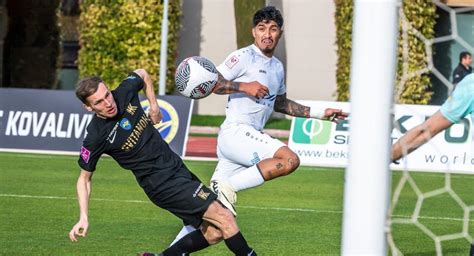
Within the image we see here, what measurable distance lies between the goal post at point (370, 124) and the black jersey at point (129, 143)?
3.55 m

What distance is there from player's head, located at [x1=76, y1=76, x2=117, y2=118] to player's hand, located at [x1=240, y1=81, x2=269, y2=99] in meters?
1.06

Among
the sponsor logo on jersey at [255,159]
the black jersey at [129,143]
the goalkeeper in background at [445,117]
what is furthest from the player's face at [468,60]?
the sponsor logo on jersey at [255,159]

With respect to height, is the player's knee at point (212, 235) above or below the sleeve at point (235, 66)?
below

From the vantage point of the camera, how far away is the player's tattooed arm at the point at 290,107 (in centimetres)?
905

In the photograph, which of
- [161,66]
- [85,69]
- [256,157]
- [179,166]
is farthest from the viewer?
[85,69]

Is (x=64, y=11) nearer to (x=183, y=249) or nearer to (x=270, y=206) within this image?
(x=270, y=206)

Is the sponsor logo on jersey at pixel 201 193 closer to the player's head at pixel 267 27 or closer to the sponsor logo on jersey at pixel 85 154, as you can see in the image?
the sponsor logo on jersey at pixel 85 154

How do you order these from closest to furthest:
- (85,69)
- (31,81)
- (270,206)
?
(270,206) → (85,69) → (31,81)

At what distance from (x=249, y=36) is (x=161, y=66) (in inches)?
97.9

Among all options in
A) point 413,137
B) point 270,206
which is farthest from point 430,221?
point 413,137

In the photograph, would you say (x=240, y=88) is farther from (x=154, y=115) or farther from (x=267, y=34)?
(x=154, y=115)

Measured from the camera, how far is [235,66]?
8906 millimetres

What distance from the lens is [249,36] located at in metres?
29.0

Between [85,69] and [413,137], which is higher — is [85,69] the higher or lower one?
the lower one
